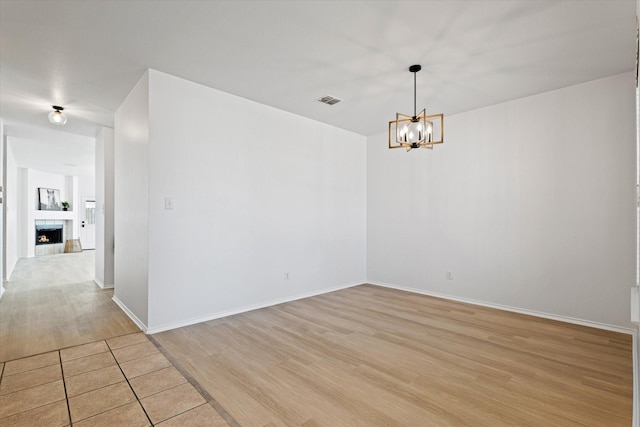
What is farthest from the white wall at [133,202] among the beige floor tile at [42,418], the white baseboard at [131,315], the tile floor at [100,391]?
the beige floor tile at [42,418]

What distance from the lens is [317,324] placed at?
3.59m

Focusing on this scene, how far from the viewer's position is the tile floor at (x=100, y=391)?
190 cm

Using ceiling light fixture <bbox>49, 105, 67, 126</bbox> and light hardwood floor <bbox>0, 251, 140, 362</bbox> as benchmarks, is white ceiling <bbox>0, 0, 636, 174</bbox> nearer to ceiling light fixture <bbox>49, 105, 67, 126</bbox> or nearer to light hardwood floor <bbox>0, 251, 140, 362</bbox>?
ceiling light fixture <bbox>49, 105, 67, 126</bbox>

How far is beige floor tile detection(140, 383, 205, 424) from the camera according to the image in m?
1.94

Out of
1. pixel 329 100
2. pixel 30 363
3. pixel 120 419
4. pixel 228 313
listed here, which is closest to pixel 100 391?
pixel 120 419

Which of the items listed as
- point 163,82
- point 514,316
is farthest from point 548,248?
point 163,82

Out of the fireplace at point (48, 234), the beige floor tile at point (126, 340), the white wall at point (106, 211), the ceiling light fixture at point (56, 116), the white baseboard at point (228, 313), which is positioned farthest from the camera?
the fireplace at point (48, 234)

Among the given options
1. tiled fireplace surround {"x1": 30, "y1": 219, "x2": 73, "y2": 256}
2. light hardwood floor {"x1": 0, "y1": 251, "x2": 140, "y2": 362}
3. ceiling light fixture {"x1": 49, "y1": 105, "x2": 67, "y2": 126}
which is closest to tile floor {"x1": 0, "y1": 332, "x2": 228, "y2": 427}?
light hardwood floor {"x1": 0, "y1": 251, "x2": 140, "y2": 362}

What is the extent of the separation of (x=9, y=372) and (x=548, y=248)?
5583mm

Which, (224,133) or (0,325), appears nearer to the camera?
(0,325)

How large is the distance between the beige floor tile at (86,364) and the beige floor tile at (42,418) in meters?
0.46

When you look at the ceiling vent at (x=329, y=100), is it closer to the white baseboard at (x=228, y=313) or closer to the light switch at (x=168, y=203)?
the light switch at (x=168, y=203)

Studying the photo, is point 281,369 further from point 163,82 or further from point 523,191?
point 523,191

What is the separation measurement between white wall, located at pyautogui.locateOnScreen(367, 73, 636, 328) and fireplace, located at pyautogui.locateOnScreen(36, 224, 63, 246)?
1238cm
